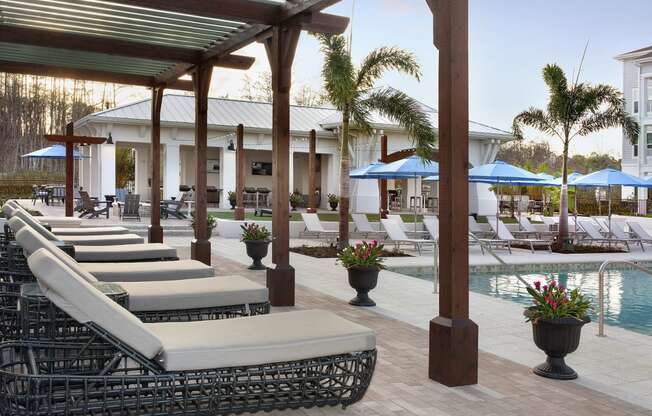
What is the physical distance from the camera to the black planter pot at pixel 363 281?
25.8 ft

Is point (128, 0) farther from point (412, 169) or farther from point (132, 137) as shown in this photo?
point (132, 137)

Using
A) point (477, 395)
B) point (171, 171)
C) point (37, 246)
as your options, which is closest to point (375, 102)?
point (477, 395)

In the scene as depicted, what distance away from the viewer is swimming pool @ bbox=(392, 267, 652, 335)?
8.98m

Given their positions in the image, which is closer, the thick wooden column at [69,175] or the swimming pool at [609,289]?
the swimming pool at [609,289]

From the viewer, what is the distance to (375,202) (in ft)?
88.6

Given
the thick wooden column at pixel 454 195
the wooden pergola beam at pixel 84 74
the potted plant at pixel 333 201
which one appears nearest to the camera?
the thick wooden column at pixel 454 195

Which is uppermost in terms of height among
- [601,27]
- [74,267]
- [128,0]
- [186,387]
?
[601,27]

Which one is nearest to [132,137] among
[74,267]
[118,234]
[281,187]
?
[118,234]

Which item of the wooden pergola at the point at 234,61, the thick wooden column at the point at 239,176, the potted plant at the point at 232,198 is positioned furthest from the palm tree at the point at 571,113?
the potted plant at the point at 232,198

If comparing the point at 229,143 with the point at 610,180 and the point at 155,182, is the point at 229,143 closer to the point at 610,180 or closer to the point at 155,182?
the point at 155,182

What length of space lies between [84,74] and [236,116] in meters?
15.4

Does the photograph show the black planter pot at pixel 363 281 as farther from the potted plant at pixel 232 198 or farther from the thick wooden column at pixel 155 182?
the potted plant at pixel 232 198

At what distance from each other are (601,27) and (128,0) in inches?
1055

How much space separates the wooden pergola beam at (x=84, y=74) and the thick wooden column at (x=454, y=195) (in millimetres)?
8618
